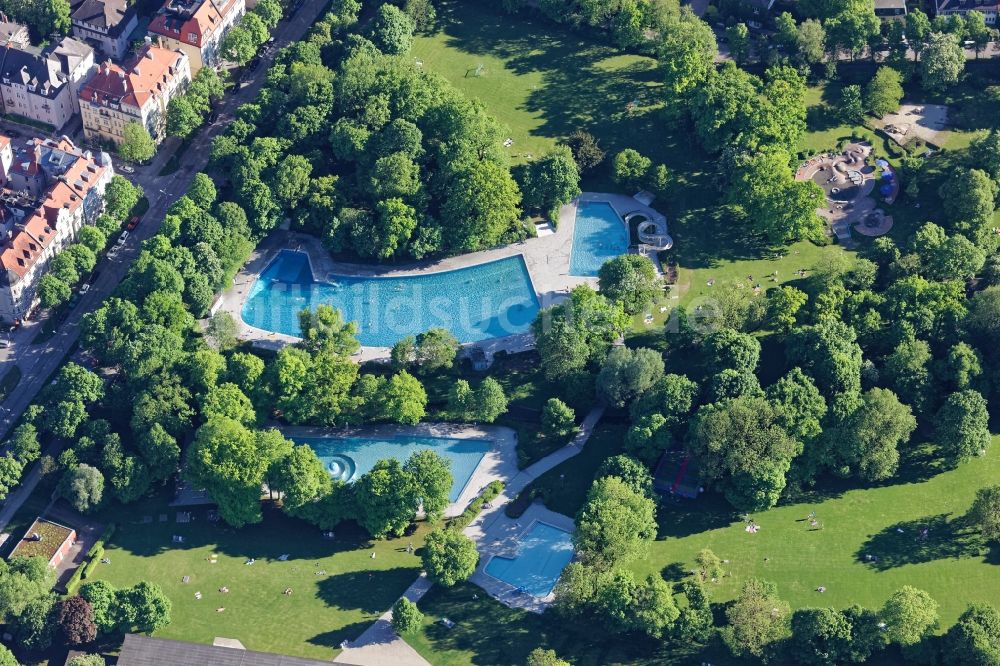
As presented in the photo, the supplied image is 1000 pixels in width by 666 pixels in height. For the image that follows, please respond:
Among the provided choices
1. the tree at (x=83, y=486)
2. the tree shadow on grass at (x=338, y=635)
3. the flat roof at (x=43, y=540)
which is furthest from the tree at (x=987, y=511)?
the flat roof at (x=43, y=540)

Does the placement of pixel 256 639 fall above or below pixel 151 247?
below

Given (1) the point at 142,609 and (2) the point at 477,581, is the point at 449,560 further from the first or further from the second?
(1) the point at 142,609

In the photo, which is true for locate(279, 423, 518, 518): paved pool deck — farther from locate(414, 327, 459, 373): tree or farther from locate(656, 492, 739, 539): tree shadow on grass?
locate(656, 492, 739, 539): tree shadow on grass

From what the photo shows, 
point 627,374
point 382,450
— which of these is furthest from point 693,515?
point 382,450

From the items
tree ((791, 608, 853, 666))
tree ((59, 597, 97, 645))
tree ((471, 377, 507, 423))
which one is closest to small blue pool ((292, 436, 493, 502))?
tree ((471, 377, 507, 423))

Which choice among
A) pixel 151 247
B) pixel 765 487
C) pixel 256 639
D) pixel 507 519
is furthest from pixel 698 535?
pixel 151 247

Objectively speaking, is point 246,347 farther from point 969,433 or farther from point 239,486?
point 969,433

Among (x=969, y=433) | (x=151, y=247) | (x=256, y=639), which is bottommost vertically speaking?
(x=256, y=639)
